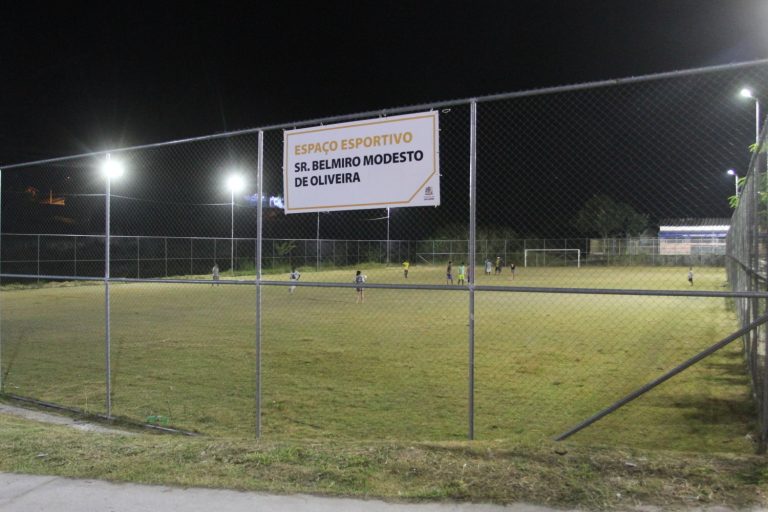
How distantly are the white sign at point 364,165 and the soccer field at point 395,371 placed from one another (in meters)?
2.63

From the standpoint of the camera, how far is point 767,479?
12.0 feet

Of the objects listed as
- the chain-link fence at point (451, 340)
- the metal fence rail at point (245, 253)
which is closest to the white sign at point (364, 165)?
the chain-link fence at point (451, 340)

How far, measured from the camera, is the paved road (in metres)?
3.56

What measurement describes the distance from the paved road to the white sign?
2.55m

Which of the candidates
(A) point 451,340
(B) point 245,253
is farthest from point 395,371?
(B) point 245,253

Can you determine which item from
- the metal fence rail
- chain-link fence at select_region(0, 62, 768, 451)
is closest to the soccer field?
chain-link fence at select_region(0, 62, 768, 451)

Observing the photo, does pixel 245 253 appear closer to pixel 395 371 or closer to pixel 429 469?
pixel 395 371

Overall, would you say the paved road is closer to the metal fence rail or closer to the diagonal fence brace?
the diagonal fence brace

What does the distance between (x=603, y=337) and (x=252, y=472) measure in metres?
10.3

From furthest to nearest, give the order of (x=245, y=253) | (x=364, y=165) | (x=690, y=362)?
(x=245, y=253) < (x=364, y=165) < (x=690, y=362)

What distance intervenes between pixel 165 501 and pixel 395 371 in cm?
574

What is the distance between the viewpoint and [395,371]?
30.3 ft

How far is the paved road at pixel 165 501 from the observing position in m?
3.56

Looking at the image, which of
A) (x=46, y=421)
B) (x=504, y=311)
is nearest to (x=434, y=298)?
(x=504, y=311)
